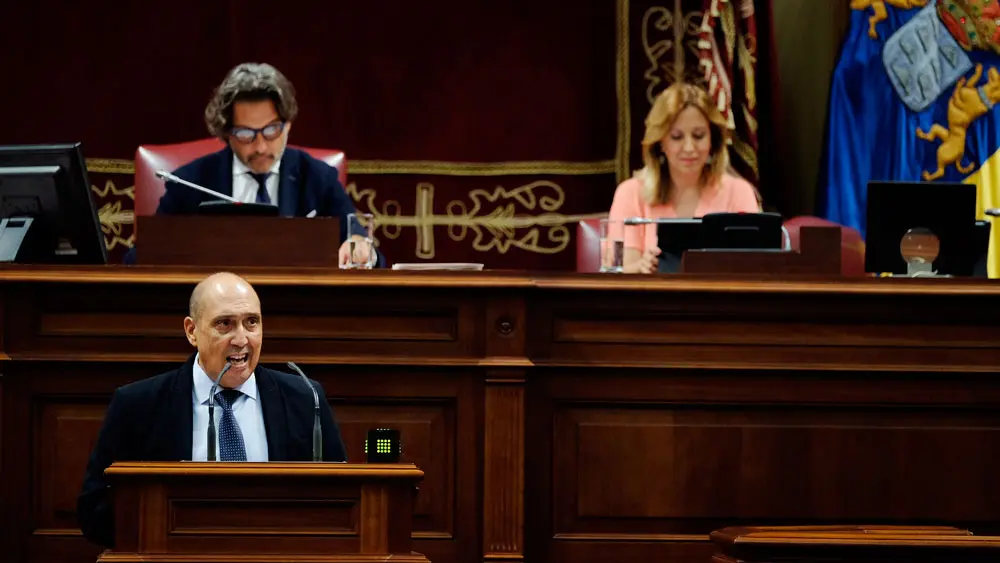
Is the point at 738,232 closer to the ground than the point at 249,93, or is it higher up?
closer to the ground

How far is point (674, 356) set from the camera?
4.11 m

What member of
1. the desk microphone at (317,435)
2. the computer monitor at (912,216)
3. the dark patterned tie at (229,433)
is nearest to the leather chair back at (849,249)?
the computer monitor at (912,216)

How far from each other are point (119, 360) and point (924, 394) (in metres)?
2.26

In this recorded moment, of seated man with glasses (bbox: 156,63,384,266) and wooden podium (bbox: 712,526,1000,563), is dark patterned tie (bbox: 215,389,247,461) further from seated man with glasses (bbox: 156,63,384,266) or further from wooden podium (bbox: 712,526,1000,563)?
seated man with glasses (bbox: 156,63,384,266)

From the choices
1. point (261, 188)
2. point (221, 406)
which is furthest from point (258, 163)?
point (221, 406)

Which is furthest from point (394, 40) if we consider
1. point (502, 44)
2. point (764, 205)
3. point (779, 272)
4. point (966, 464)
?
point (966, 464)

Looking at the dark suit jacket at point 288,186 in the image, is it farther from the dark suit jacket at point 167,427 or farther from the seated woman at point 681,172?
the dark suit jacket at point 167,427

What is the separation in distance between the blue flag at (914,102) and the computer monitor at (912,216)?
4.38 feet

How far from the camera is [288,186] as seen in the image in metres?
4.99

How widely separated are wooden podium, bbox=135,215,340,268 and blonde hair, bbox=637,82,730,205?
1612 mm

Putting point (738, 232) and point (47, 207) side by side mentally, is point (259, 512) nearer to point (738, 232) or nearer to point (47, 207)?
point (47, 207)

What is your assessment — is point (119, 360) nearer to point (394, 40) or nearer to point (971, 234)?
Result: point (971, 234)

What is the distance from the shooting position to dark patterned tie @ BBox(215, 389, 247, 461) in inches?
128

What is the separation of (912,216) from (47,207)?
256 centimetres
